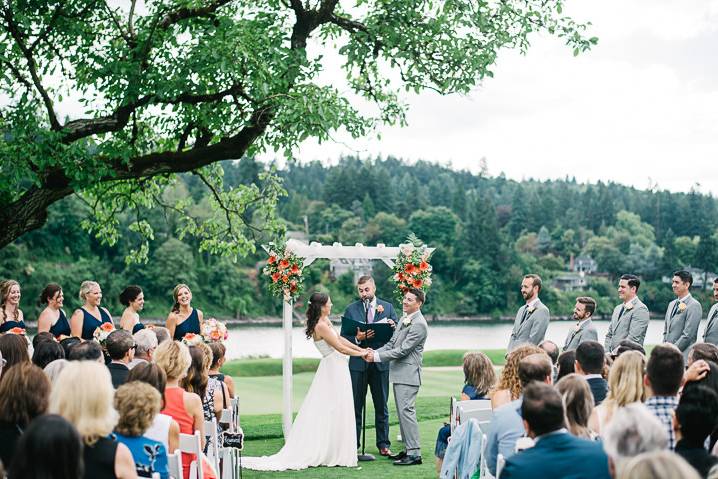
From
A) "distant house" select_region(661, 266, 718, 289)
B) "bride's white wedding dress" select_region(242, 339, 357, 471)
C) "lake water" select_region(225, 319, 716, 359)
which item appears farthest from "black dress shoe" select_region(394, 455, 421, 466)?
"distant house" select_region(661, 266, 718, 289)

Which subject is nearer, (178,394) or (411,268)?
(178,394)

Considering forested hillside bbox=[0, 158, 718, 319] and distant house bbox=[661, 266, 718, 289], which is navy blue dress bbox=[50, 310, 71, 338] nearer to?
forested hillside bbox=[0, 158, 718, 319]

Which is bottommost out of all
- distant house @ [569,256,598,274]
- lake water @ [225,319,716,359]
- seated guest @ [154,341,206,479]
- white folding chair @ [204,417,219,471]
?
lake water @ [225,319,716,359]

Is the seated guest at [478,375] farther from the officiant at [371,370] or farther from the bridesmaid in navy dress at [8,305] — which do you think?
the bridesmaid in navy dress at [8,305]

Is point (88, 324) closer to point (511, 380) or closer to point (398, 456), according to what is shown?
point (398, 456)

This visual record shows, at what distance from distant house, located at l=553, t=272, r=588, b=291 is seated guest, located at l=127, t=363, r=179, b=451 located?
70.7 m

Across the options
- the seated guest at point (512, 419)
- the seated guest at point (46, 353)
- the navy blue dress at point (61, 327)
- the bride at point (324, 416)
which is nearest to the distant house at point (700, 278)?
the bride at point (324, 416)

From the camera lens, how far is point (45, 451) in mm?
3174

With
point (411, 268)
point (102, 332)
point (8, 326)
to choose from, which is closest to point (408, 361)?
point (411, 268)

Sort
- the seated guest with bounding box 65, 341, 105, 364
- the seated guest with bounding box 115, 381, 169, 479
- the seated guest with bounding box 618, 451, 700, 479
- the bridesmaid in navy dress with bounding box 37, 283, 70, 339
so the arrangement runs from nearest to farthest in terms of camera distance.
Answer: the seated guest with bounding box 618, 451, 700, 479, the seated guest with bounding box 115, 381, 169, 479, the seated guest with bounding box 65, 341, 105, 364, the bridesmaid in navy dress with bounding box 37, 283, 70, 339

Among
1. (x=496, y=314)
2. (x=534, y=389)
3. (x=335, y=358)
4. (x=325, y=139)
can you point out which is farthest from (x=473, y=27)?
(x=496, y=314)

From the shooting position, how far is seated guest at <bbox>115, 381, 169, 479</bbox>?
437 centimetres

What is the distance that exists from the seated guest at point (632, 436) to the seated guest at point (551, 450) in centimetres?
35

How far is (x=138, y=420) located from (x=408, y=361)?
486cm
